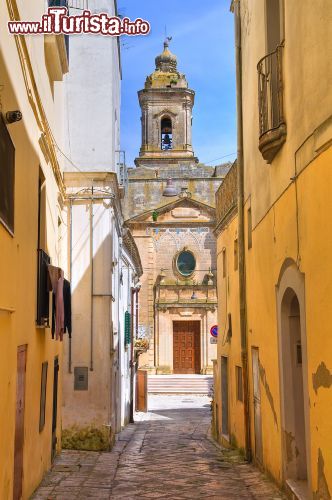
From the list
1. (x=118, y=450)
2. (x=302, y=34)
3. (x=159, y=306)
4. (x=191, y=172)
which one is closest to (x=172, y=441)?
(x=118, y=450)

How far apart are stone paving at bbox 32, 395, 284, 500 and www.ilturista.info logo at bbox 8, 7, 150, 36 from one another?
5.43m

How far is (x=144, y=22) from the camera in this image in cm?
621

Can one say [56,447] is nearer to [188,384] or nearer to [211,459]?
[211,459]

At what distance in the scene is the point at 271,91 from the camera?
7883 mm

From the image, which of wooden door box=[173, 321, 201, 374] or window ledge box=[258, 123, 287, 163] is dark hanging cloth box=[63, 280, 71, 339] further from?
wooden door box=[173, 321, 201, 374]

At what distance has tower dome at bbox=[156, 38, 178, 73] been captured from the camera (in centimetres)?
4481

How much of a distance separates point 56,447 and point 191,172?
101ft

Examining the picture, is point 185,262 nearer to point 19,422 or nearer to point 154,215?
point 154,215

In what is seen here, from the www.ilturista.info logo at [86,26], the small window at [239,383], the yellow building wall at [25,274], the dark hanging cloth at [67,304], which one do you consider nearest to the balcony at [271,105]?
the www.ilturista.info logo at [86,26]

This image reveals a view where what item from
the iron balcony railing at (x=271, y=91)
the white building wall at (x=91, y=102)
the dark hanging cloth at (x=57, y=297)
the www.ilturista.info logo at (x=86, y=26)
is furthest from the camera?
the white building wall at (x=91, y=102)

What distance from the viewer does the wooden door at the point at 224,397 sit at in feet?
47.8

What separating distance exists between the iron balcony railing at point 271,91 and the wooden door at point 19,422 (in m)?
3.93

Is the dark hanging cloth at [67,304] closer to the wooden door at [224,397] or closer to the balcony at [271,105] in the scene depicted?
the balcony at [271,105]

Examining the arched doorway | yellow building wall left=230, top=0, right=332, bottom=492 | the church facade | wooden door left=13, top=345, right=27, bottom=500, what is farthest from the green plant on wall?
wooden door left=13, top=345, right=27, bottom=500
